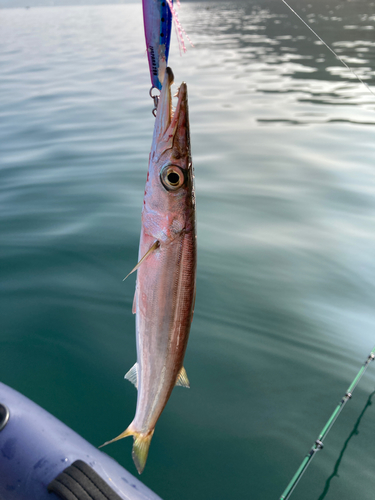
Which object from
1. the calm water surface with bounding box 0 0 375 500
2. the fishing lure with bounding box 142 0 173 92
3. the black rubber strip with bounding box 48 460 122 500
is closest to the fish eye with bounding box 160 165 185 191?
the fishing lure with bounding box 142 0 173 92

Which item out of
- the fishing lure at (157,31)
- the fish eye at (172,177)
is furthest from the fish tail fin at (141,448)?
the fishing lure at (157,31)

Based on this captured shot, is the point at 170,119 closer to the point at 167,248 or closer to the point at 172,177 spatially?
the point at 172,177

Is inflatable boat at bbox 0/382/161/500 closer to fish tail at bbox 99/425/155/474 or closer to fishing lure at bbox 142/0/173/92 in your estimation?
fish tail at bbox 99/425/155/474

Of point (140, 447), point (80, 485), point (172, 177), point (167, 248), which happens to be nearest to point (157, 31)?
point (172, 177)

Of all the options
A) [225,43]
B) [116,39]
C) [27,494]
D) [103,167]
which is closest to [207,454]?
[27,494]

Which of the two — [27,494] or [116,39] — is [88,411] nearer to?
[27,494]

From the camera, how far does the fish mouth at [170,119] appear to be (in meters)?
1.55

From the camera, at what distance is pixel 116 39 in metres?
31.4

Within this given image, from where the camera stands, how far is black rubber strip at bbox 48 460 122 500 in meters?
2.25

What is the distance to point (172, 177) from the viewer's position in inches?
68.1

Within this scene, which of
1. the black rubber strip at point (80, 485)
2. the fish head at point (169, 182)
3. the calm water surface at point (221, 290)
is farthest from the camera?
the calm water surface at point (221, 290)

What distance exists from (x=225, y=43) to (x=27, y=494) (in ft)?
97.0

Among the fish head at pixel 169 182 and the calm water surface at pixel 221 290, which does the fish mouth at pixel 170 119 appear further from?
the calm water surface at pixel 221 290

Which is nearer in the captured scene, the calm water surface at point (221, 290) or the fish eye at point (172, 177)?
the fish eye at point (172, 177)
